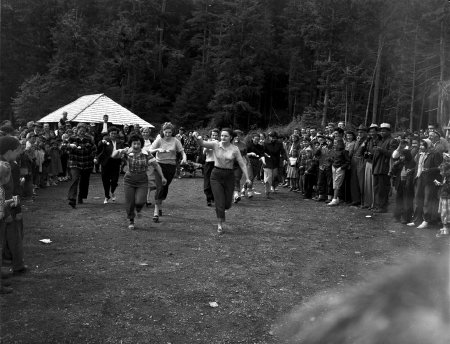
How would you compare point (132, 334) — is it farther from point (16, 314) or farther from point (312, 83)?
point (312, 83)


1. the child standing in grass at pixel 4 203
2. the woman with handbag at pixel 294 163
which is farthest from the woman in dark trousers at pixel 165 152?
the woman with handbag at pixel 294 163

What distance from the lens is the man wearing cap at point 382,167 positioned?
35.8 feet

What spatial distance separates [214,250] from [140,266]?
1.40 meters

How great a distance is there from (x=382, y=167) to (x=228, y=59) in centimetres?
4211

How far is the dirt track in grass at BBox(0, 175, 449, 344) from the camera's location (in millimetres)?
4449

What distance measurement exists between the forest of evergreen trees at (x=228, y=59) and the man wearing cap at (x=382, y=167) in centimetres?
2333

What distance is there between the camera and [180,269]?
252 inches

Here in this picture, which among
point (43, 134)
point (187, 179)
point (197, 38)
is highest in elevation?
point (197, 38)

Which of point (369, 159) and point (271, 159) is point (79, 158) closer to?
point (271, 159)

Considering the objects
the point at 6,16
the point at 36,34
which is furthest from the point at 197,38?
the point at 6,16

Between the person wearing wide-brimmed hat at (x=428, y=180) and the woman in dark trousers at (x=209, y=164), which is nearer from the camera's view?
the person wearing wide-brimmed hat at (x=428, y=180)

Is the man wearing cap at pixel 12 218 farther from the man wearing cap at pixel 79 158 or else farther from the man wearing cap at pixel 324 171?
the man wearing cap at pixel 324 171

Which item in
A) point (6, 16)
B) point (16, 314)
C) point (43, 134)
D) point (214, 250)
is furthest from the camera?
point (6, 16)

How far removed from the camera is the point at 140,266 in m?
6.47
